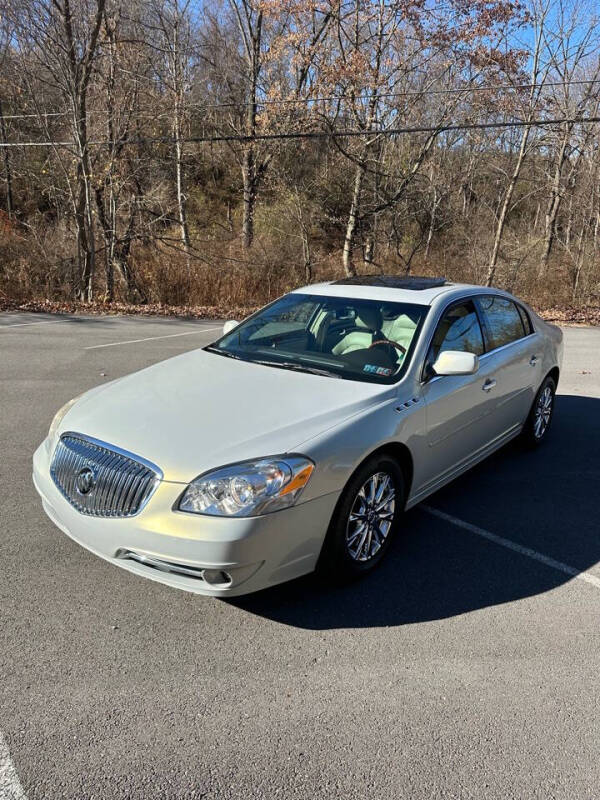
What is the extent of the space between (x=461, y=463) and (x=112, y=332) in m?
9.57

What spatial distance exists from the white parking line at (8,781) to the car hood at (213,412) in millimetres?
1196

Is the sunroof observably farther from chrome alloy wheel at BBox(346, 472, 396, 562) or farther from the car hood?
chrome alloy wheel at BBox(346, 472, 396, 562)

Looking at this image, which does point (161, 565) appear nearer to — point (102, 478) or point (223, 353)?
point (102, 478)

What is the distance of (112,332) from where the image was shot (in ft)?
39.9

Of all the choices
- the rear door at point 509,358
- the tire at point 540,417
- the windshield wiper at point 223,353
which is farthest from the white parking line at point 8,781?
the tire at point 540,417

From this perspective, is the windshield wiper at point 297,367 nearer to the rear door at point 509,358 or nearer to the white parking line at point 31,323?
the rear door at point 509,358

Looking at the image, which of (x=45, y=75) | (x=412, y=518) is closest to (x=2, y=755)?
(x=412, y=518)

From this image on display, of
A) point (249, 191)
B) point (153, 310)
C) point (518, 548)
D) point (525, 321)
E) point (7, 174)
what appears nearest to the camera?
point (518, 548)

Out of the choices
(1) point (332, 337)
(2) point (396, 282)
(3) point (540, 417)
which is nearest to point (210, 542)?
(1) point (332, 337)

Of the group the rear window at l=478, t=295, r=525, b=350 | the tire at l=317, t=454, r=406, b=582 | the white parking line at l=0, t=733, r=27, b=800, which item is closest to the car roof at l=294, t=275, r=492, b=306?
the rear window at l=478, t=295, r=525, b=350

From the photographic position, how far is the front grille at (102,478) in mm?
2771

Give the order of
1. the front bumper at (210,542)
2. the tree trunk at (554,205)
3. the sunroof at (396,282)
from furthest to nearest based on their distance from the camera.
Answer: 1. the tree trunk at (554,205)
2. the sunroof at (396,282)
3. the front bumper at (210,542)

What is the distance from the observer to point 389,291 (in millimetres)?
4398

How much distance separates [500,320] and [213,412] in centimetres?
280
